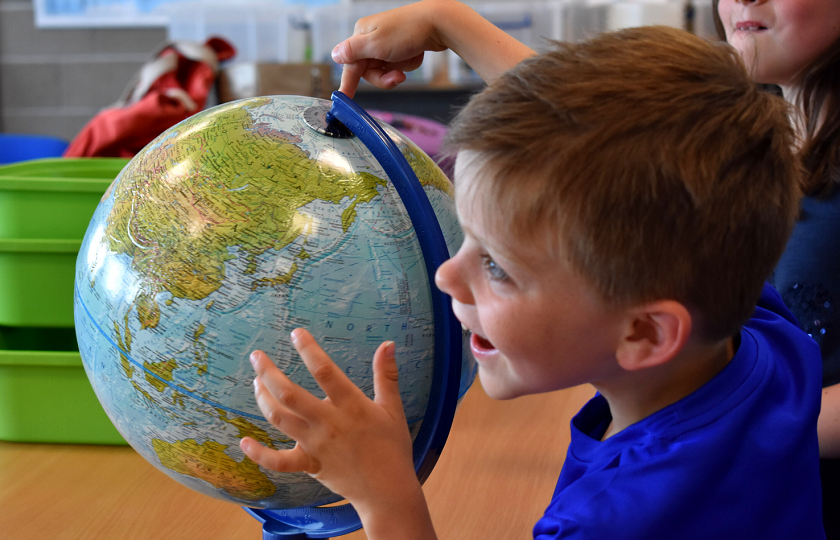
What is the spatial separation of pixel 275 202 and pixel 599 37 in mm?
277

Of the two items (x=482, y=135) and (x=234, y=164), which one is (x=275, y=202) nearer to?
(x=234, y=164)

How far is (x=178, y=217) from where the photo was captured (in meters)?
0.61

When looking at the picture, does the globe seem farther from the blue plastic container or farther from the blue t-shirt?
the blue plastic container

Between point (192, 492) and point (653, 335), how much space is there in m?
0.61

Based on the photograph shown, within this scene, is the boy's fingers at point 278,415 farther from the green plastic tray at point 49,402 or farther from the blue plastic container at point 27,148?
the blue plastic container at point 27,148

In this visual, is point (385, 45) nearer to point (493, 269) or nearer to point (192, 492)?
point (493, 269)

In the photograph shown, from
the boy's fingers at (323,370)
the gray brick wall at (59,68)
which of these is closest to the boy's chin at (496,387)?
the boy's fingers at (323,370)

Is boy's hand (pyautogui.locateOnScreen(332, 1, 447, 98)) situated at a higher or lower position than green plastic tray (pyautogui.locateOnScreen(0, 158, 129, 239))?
higher

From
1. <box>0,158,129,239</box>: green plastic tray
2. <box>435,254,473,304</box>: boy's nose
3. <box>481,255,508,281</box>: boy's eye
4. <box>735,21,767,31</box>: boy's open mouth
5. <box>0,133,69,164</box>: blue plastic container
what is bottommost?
<box>0,133,69,164</box>: blue plastic container

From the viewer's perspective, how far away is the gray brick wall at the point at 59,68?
11.5 feet

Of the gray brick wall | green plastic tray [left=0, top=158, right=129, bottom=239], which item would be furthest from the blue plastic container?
green plastic tray [left=0, top=158, right=129, bottom=239]

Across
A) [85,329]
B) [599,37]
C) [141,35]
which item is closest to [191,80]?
[141,35]

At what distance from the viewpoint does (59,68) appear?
354 cm

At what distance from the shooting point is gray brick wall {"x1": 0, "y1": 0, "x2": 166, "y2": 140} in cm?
349
